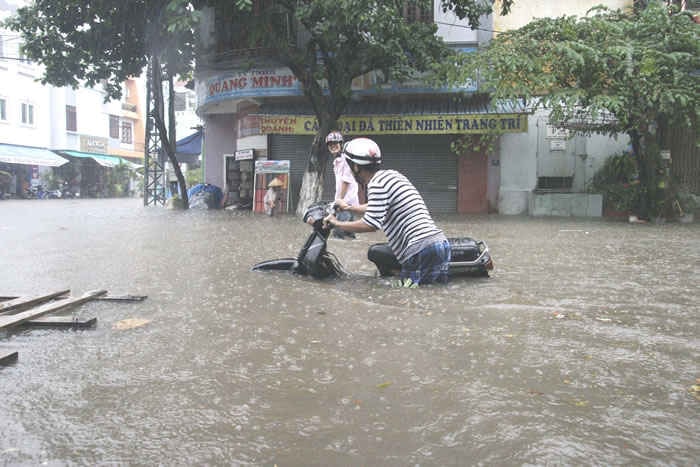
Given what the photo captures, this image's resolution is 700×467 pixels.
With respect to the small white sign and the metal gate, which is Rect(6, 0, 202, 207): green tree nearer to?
the metal gate

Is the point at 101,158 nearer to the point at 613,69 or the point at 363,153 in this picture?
the point at 613,69

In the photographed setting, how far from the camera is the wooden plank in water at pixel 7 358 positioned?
302cm

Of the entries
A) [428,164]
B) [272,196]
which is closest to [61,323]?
[272,196]

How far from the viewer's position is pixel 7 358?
10.0ft

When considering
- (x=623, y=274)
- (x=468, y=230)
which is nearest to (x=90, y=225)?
(x=468, y=230)

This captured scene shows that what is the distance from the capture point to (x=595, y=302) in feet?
15.7

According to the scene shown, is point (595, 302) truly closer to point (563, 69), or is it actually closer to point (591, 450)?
point (591, 450)

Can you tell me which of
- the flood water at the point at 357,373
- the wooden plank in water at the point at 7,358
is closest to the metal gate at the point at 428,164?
the flood water at the point at 357,373

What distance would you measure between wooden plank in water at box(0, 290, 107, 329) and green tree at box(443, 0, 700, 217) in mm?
10125

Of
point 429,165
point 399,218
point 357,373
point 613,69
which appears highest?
point 613,69

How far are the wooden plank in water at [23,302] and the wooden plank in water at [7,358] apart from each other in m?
1.06

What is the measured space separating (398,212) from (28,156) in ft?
110

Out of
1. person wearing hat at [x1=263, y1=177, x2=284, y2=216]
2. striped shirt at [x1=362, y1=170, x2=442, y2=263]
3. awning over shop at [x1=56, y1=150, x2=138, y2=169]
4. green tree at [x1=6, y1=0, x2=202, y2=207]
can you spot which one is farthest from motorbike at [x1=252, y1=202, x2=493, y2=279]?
awning over shop at [x1=56, y1=150, x2=138, y2=169]

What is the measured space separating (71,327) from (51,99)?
39086 mm
